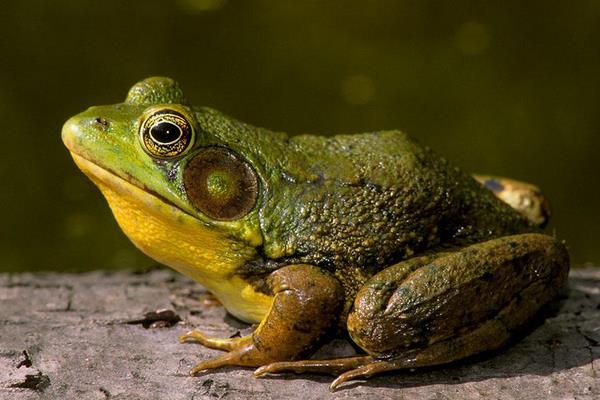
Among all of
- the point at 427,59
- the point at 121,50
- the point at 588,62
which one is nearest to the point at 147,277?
the point at 121,50

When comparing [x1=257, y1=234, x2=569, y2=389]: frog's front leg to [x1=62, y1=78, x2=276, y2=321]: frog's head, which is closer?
[x1=257, y1=234, x2=569, y2=389]: frog's front leg

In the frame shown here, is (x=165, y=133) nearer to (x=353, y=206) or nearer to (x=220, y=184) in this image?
(x=220, y=184)

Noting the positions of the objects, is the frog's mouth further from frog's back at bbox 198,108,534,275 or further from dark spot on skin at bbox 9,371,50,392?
dark spot on skin at bbox 9,371,50,392

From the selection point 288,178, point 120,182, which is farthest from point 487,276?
point 120,182

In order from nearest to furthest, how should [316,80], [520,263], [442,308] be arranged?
1. [442,308]
2. [520,263]
3. [316,80]

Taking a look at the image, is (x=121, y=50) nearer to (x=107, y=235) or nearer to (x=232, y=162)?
(x=107, y=235)

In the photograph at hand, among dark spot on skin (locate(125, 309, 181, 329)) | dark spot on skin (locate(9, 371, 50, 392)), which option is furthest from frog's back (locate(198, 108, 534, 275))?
dark spot on skin (locate(9, 371, 50, 392))

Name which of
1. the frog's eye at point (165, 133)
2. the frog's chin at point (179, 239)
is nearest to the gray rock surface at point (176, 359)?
the frog's chin at point (179, 239)
